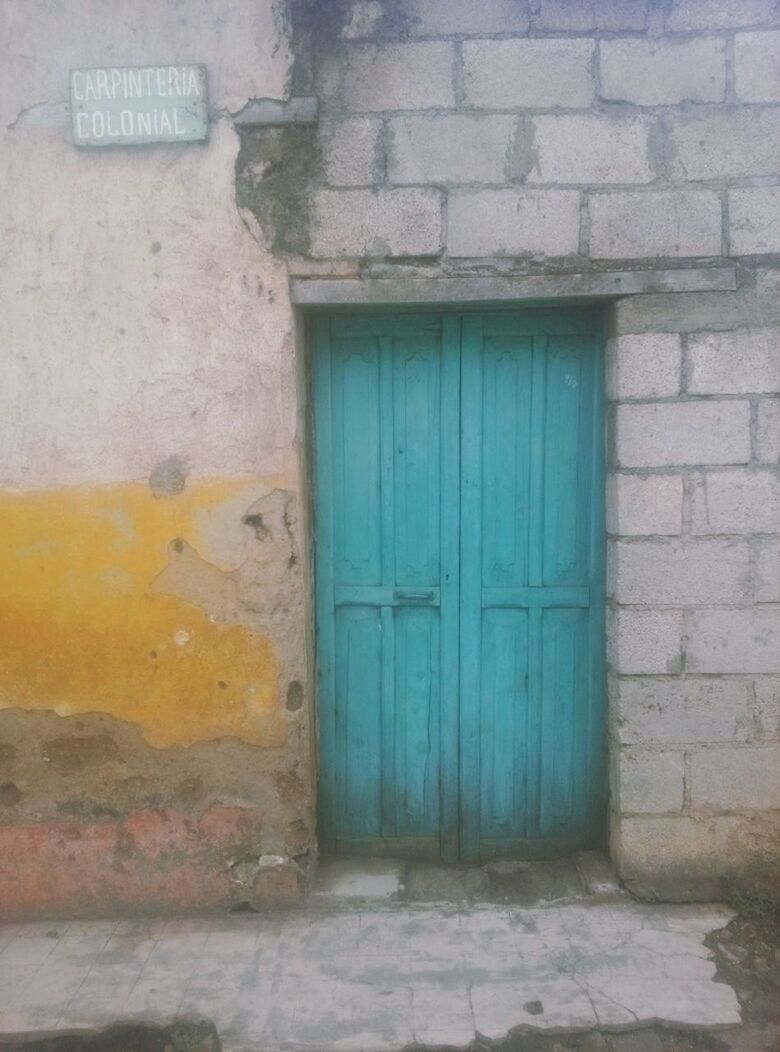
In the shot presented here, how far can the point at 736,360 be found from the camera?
313cm

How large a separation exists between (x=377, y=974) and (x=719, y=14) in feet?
12.0

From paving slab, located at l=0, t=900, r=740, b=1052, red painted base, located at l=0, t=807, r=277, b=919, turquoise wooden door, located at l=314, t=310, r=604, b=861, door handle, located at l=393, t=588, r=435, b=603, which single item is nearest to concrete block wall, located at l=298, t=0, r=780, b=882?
turquoise wooden door, located at l=314, t=310, r=604, b=861

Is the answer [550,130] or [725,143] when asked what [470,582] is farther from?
[725,143]

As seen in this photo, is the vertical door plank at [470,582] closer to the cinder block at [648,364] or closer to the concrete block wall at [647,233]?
the concrete block wall at [647,233]

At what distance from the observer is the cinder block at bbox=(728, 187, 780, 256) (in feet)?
10.1

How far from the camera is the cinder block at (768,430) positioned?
3148 mm

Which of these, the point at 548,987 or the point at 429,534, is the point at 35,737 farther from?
the point at 548,987

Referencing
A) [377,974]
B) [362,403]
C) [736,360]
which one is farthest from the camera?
[362,403]

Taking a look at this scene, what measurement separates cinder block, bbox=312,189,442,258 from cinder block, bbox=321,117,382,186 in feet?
0.17

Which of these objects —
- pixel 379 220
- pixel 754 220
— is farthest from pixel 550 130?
pixel 754 220

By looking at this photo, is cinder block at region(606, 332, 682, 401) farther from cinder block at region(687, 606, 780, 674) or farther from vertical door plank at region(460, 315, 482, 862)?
cinder block at region(687, 606, 780, 674)

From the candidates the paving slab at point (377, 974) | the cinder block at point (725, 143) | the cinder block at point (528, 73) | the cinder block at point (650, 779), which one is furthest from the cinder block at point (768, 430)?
the paving slab at point (377, 974)

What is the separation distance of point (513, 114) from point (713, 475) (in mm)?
1553

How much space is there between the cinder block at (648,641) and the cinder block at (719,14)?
7.14 feet
